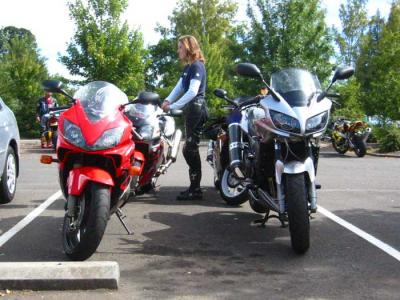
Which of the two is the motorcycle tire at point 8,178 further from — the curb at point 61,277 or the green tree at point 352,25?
the green tree at point 352,25

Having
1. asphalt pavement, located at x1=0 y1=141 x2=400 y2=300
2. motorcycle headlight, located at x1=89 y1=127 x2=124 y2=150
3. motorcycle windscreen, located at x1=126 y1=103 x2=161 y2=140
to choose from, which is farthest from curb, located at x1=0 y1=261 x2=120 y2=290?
motorcycle windscreen, located at x1=126 y1=103 x2=161 y2=140

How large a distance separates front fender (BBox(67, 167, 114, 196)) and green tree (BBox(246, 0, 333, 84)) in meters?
20.2

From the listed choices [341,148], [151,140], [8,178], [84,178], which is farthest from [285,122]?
[341,148]

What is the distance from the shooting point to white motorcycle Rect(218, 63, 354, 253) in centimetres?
491

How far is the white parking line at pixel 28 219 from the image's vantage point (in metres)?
5.67

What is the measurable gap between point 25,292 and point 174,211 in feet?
10.4

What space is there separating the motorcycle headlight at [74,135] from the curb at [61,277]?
100 centimetres

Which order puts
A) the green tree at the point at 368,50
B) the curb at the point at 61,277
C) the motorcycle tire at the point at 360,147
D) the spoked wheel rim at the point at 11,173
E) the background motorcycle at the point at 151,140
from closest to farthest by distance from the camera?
the curb at the point at 61,277 < the background motorcycle at the point at 151,140 < the spoked wheel rim at the point at 11,173 < the motorcycle tire at the point at 360,147 < the green tree at the point at 368,50

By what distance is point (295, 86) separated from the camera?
5.40 metres

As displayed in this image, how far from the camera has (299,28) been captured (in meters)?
24.9

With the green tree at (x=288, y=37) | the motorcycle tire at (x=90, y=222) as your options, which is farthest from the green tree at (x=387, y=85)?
the motorcycle tire at (x=90, y=222)

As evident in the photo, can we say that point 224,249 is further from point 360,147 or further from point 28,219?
point 360,147

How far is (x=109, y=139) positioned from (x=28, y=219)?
222 cm

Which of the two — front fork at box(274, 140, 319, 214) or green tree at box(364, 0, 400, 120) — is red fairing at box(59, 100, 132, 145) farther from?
green tree at box(364, 0, 400, 120)
